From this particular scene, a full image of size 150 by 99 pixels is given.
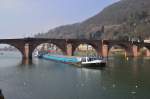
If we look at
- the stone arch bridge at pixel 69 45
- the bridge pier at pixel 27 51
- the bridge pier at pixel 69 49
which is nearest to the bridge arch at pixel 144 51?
the stone arch bridge at pixel 69 45

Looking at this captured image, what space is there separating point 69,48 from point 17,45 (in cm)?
2092

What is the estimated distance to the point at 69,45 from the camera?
142 meters

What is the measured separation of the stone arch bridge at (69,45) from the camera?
13412 centimetres

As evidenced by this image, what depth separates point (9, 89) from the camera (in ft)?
170

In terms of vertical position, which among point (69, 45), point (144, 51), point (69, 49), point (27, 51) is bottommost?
point (144, 51)

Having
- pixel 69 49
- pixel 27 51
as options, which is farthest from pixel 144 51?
pixel 27 51

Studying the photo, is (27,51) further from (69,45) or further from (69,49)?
(69,45)

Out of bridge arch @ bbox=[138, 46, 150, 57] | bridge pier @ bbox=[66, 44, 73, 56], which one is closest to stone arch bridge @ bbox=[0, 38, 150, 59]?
bridge pier @ bbox=[66, 44, 73, 56]

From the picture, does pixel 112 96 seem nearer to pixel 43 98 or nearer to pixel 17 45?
pixel 43 98

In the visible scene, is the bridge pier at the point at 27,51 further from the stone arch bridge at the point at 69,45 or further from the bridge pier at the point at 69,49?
the bridge pier at the point at 69,49

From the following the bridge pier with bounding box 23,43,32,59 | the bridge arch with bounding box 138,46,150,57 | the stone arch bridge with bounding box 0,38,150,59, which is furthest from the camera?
the bridge arch with bounding box 138,46,150,57

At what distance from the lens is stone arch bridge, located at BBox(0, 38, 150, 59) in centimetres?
13412

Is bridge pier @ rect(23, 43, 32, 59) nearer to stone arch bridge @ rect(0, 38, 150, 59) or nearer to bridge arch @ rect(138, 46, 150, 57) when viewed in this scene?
stone arch bridge @ rect(0, 38, 150, 59)

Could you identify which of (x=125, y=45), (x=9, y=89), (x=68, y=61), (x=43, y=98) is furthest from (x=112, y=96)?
(x=125, y=45)
